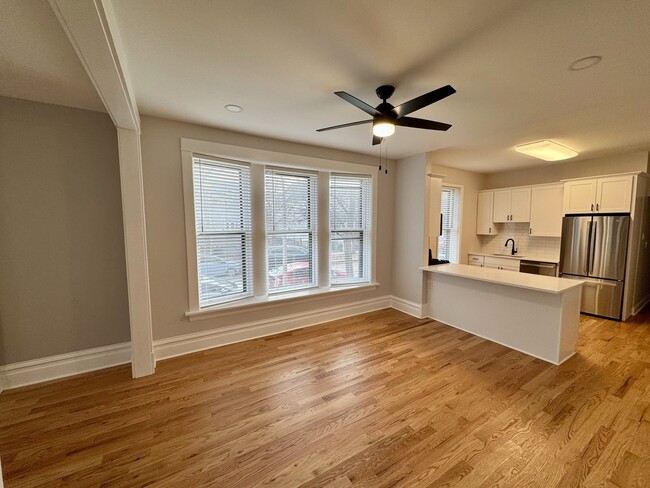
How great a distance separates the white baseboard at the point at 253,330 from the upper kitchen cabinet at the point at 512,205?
3.09m

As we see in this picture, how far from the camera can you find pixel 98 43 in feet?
4.43

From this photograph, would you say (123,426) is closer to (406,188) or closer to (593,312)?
(406,188)

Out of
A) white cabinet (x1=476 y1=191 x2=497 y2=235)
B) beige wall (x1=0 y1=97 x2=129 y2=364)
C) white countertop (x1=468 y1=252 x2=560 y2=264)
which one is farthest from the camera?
white cabinet (x1=476 y1=191 x2=497 y2=235)

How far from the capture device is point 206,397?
2359mm

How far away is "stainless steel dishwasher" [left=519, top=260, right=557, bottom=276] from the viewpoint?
15.3 feet

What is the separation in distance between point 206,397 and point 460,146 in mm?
4262

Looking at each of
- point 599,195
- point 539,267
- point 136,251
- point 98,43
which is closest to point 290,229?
point 136,251

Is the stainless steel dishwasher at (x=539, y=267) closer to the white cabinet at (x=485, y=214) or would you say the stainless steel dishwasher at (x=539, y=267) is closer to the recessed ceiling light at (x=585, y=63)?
the white cabinet at (x=485, y=214)

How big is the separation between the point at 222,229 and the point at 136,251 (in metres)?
0.93

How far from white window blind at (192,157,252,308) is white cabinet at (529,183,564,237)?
198 inches

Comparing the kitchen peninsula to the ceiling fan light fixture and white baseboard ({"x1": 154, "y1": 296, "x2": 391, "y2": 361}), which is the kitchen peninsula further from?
the ceiling fan light fixture

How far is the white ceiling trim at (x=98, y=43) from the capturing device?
116cm

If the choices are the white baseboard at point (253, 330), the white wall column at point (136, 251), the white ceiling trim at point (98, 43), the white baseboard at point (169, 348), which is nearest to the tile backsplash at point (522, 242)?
the white baseboard at point (169, 348)

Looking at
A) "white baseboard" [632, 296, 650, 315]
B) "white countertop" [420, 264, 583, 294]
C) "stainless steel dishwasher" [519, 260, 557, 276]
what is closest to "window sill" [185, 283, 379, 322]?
"white countertop" [420, 264, 583, 294]
